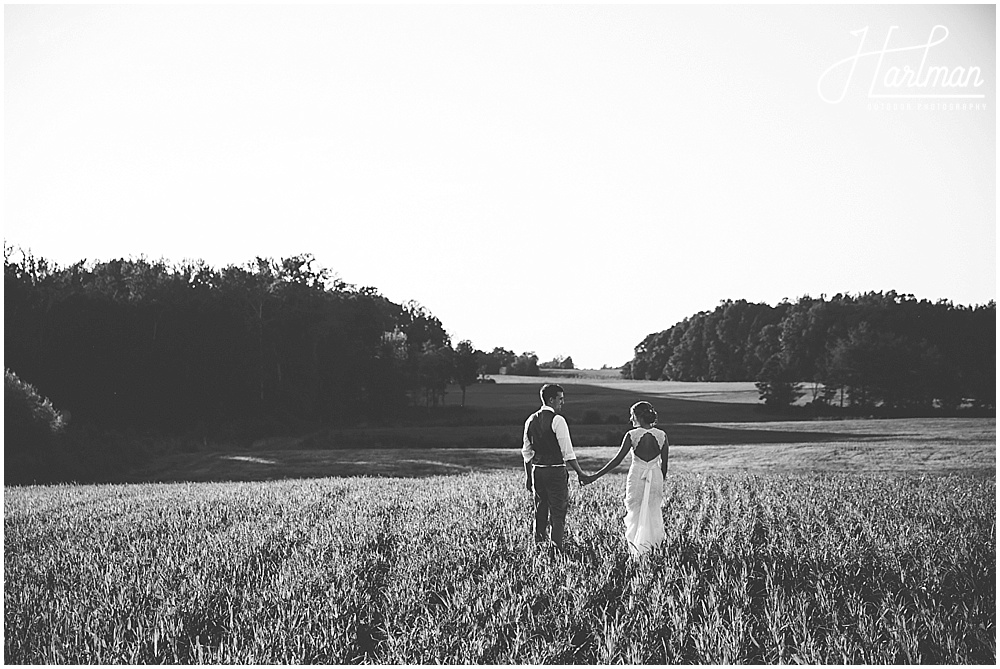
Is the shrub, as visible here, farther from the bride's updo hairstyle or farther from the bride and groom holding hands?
the bride's updo hairstyle

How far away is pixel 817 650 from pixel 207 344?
3001cm

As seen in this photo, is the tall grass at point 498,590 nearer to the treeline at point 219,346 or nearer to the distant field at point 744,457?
the distant field at point 744,457

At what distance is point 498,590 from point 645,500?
1.66 meters

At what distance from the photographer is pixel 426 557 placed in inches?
235

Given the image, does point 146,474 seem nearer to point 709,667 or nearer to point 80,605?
point 80,605

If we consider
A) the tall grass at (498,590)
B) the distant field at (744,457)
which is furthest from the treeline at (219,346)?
the tall grass at (498,590)

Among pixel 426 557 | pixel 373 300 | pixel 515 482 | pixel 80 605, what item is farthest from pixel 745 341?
pixel 80 605

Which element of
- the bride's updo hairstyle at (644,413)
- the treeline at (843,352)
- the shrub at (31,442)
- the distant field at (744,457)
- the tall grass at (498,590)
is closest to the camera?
the tall grass at (498,590)

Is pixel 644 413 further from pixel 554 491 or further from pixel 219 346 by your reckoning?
pixel 219 346

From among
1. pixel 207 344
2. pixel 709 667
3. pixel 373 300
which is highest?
pixel 373 300

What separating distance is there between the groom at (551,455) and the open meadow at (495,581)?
430mm

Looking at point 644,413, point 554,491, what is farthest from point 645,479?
point 554,491

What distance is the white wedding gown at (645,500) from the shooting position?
615 cm

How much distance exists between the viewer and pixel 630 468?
6219mm
